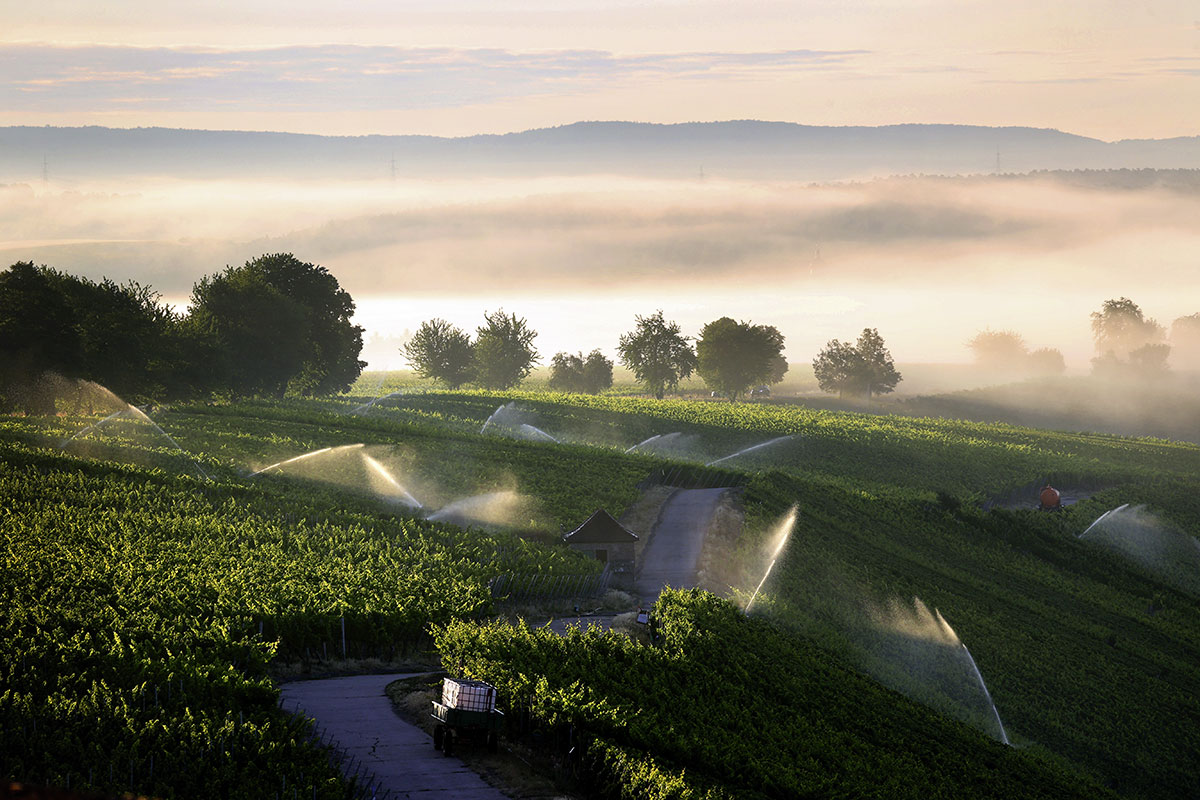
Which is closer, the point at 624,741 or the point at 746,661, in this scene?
the point at 624,741

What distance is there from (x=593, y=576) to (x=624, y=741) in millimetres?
27220

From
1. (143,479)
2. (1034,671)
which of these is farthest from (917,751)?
(143,479)

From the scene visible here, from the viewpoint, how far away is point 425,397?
5482 inches

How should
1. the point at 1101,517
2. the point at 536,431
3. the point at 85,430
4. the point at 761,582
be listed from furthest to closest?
the point at 536,431
the point at 1101,517
the point at 85,430
the point at 761,582

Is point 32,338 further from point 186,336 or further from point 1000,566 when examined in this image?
point 1000,566

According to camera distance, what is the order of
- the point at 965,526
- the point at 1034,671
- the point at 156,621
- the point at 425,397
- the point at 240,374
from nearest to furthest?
the point at 156,621 < the point at 1034,671 < the point at 965,526 < the point at 240,374 < the point at 425,397

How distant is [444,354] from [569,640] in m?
155

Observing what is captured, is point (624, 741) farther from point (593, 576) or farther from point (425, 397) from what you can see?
point (425, 397)

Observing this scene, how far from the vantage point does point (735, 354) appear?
18625 cm

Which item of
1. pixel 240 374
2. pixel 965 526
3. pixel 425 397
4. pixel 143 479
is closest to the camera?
pixel 143 479

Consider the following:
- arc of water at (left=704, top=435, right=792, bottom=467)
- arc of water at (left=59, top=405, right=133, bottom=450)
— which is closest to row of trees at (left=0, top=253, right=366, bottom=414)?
arc of water at (left=59, top=405, right=133, bottom=450)

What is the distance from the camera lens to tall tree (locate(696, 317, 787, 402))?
610ft

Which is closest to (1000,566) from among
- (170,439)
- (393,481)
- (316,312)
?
(393,481)

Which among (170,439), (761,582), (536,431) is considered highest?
(170,439)
